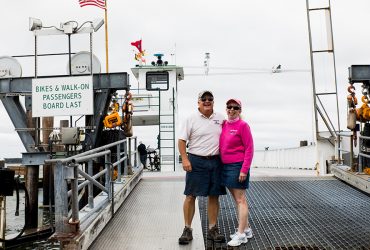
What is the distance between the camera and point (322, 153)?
43.6 feet

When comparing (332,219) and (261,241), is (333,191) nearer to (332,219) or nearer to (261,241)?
(332,219)

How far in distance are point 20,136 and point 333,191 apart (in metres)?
7.63

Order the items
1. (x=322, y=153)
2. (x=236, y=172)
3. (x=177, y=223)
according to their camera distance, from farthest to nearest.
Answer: (x=322, y=153) → (x=177, y=223) → (x=236, y=172)

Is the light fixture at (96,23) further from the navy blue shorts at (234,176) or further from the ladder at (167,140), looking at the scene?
the ladder at (167,140)

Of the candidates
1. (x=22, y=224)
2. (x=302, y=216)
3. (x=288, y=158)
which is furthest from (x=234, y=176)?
(x=288, y=158)

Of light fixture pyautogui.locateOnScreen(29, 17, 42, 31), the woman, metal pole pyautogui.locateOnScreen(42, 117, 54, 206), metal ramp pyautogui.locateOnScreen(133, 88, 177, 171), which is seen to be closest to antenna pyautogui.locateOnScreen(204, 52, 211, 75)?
metal ramp pyautogui.locateOnScreen(133, 88, 177, 171)

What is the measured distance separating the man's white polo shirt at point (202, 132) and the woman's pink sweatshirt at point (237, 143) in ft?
0.28

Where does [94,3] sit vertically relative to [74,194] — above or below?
above

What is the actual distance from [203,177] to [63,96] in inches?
236

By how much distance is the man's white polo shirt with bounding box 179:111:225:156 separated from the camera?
5.11 metres

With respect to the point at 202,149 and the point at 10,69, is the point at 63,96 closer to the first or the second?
the point at 10,69

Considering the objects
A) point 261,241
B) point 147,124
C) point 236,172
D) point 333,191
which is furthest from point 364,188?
point 147,124

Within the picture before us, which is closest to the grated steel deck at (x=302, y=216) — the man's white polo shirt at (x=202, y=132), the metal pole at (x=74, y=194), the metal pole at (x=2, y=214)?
the man's white polo shirt at (x=202, y=132)

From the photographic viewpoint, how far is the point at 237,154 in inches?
199
